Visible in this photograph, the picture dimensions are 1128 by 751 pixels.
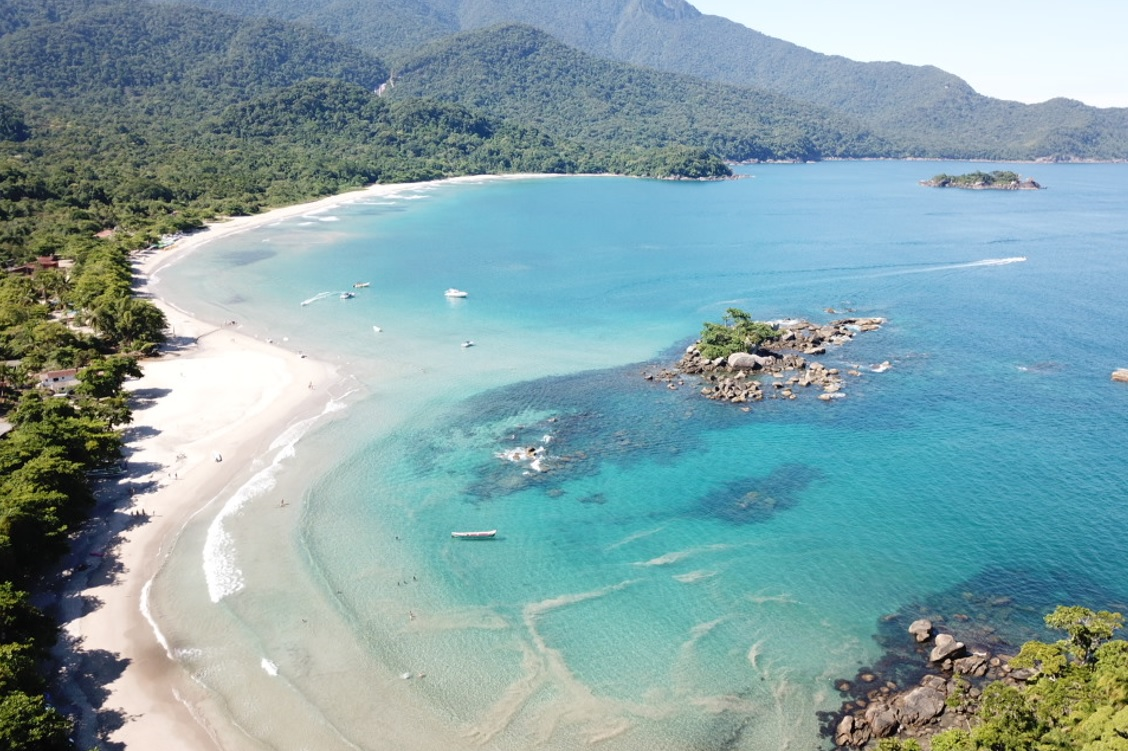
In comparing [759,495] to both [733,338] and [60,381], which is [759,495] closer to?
[733,338]

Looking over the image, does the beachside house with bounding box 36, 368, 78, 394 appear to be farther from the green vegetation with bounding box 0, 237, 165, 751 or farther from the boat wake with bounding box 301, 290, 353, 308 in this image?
the boat wake with bounding box 301, 290, 353, 308

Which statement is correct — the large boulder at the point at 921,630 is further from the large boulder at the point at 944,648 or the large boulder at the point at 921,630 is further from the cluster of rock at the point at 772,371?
the cluster of rock at the point at 772,371

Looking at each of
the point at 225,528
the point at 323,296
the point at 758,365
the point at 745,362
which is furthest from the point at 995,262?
the point at 225,528

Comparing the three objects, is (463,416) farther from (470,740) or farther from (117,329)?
(117,329)

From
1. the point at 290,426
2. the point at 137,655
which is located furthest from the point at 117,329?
the point at 137,655

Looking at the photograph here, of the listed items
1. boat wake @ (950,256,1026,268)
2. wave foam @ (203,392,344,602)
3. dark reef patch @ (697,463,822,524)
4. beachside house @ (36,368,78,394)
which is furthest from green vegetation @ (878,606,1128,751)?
boat wake @ (950,256,1026,268)
